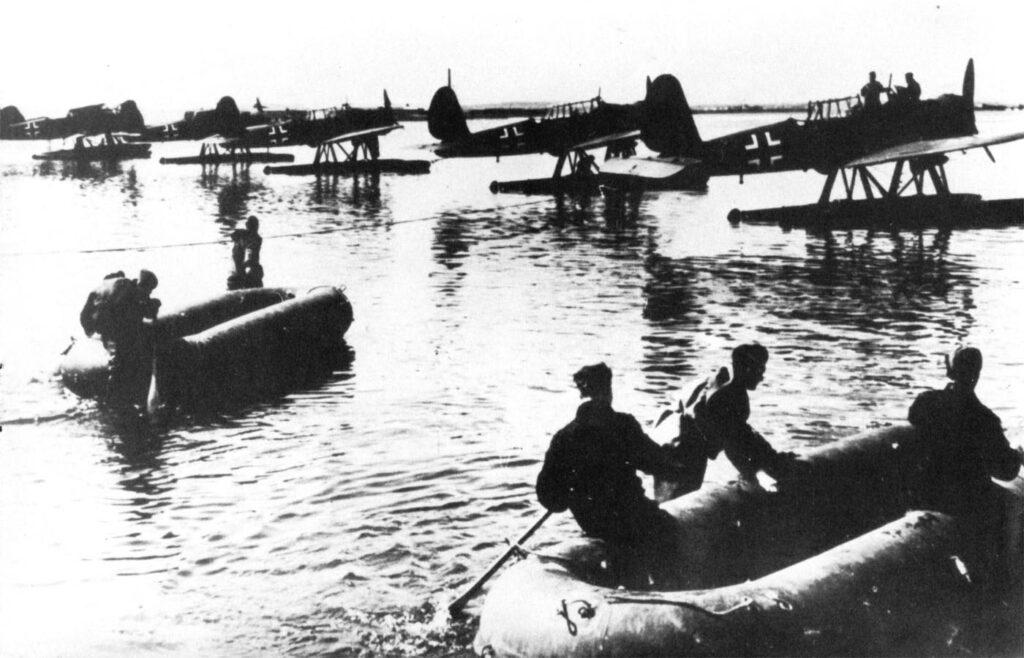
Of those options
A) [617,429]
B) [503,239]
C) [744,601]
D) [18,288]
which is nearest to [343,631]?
[617,429]

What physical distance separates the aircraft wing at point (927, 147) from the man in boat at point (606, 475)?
932 inches

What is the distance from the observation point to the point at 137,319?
11.2 meters

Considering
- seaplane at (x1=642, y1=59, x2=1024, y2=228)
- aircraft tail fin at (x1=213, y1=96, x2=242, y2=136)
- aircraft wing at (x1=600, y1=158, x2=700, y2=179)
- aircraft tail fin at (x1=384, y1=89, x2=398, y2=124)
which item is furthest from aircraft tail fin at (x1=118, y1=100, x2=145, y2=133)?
seaplane at (x1=642, y1=59, x2=1024, y2=228)

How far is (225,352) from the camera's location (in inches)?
476

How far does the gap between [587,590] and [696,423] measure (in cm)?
176

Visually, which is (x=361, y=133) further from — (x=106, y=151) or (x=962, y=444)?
(x=962, y=444)

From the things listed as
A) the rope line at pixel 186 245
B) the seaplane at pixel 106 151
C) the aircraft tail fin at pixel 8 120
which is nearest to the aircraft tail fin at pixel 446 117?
the rope line at pixel 186 245

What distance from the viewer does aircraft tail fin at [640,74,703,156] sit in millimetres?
31422

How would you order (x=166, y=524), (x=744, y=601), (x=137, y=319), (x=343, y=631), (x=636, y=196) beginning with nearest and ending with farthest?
(x=744, y=601) → (x=343, y=631) → (x=166, y=524) → (x=137, y=319) → (x=636, y=196)

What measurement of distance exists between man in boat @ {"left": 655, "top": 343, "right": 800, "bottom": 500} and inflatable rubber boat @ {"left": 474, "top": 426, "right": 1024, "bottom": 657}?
0.15 metres

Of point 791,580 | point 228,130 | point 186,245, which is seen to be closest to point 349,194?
point 186,245

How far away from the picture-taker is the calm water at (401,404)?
22.8 feet

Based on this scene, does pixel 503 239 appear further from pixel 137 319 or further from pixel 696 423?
pixel 696 423

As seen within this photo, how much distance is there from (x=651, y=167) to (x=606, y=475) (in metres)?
26.5
